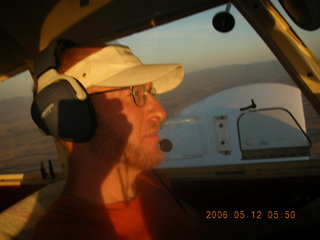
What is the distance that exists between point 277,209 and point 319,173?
0.35 m

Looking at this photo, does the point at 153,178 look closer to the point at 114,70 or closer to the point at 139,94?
the point at 139,94

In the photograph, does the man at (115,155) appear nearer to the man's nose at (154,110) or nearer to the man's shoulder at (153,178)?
the man's nose at (154,110)

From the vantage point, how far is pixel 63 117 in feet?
3.36

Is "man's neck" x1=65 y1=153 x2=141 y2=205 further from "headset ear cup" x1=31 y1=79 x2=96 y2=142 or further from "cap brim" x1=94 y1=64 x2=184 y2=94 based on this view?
"cap brim" x1=94 y1=64 x2=184 y2=94

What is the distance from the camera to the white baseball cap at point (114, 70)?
1.20m

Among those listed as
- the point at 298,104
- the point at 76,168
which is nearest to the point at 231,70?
the point at 298,104

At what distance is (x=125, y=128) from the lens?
128 centimetres

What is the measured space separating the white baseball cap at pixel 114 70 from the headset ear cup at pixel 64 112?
0.19m

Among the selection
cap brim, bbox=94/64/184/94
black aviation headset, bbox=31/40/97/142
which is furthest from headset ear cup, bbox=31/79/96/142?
cap brim, bbox=94/64/184/94

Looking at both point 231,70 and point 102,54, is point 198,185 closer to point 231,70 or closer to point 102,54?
point 102,54

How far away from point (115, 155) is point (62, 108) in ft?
1.22
